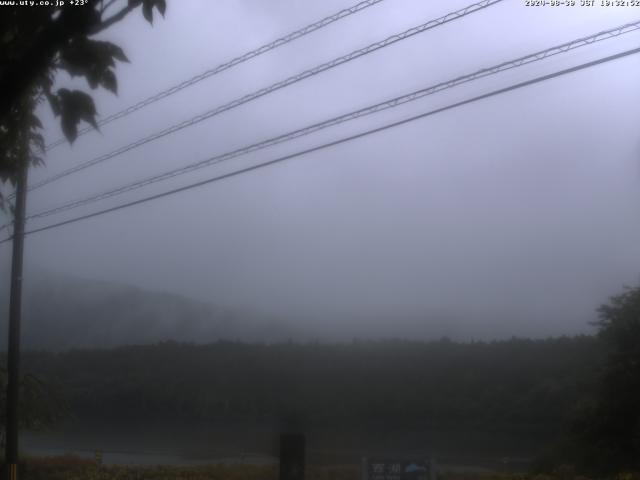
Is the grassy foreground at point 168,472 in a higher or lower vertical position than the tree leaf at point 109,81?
lower

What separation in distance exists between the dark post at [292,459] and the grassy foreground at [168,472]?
5102 mm

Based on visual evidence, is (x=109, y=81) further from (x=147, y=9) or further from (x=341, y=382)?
(x=341, y=382)

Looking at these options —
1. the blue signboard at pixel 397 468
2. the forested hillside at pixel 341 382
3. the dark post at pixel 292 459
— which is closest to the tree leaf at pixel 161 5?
the blue signboard at pixel 397 468

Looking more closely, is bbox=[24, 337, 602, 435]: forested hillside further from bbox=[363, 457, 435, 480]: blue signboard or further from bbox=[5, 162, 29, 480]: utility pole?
bbox=[363, 457, 435, 480]: blue signboard

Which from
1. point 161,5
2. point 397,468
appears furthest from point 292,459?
point 161,5

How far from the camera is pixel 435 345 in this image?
3127 centimetres

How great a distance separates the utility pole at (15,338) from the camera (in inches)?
596

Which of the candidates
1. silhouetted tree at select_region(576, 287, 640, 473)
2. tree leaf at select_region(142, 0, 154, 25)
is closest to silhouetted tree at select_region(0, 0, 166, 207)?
tree leaf at select_region(142, 0, 154, 25)

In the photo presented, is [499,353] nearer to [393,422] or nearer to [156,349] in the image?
[393,422]

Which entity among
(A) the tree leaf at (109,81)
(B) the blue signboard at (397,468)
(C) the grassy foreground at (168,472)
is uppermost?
(A) the tree leaf at (109,81)

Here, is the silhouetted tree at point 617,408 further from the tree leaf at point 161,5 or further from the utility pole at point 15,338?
the tree leaf at point 161,5

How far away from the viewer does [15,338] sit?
617 inches

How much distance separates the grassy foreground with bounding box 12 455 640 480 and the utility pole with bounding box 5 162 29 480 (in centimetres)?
270

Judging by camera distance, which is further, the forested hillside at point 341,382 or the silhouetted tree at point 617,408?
the forested hillside at point 341,382
